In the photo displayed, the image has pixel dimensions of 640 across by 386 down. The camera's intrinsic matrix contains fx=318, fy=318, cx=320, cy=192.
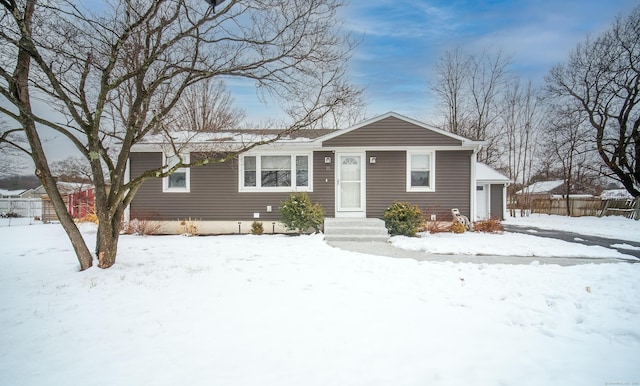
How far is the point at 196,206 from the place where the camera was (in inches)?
424

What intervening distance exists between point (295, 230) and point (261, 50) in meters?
5.50

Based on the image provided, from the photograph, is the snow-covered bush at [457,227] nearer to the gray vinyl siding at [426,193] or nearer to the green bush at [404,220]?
the gray vinyl siding at [426,193]

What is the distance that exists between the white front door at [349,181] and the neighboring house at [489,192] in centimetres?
829

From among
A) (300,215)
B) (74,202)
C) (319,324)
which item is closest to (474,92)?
(300,215)

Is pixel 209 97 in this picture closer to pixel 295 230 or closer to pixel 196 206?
pixel 196 206

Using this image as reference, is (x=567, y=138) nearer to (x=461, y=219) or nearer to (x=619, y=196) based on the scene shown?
(x=619, y=196)

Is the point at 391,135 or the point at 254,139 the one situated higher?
the point at 391,135

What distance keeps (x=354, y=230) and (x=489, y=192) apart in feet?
35.0

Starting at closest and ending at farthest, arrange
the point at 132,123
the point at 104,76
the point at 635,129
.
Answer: the point at 104,76, the point at 132,123, the point at 635,129

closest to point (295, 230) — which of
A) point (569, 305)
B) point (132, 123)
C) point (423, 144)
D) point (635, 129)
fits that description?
point (423, 144)

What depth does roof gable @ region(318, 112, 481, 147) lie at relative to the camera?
10234 millimetres

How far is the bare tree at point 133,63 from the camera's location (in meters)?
4.89

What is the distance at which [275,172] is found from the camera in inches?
424

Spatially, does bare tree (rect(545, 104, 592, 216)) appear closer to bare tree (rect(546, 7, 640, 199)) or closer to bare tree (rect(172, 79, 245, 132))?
bare tree (rect(546, 7, 640, 199))
